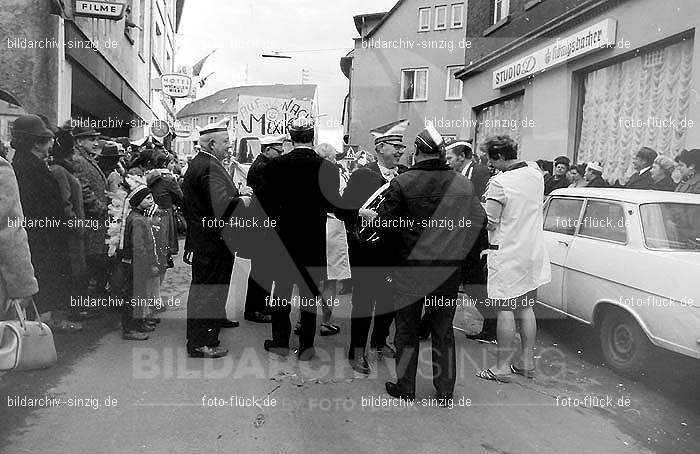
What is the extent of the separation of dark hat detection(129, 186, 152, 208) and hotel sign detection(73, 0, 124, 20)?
5.56m

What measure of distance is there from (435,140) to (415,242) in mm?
773

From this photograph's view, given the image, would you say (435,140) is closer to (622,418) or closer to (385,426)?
(385,426)

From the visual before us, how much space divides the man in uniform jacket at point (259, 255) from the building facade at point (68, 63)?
2.10 m

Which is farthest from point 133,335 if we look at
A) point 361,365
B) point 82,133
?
point 82,133

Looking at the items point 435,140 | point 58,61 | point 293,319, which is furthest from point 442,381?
point 58,61

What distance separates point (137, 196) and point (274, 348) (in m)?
2.04

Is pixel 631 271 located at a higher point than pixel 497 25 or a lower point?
lower

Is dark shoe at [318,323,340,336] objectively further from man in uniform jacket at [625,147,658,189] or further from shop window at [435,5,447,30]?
shop window at [435,5,447,30]

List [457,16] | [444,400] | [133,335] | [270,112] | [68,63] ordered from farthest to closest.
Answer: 1. [457,16]
2. [270,112]
3. [68,63]
4. [133,335]
5. [444,400]

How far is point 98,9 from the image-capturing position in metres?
10.5

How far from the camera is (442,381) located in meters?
4.63

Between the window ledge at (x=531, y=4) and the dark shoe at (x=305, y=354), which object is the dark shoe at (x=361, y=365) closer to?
the dark shoe at (x=305, y=354)

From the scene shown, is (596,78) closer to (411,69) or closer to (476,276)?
(476,276)

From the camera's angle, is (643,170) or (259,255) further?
(643,170)
